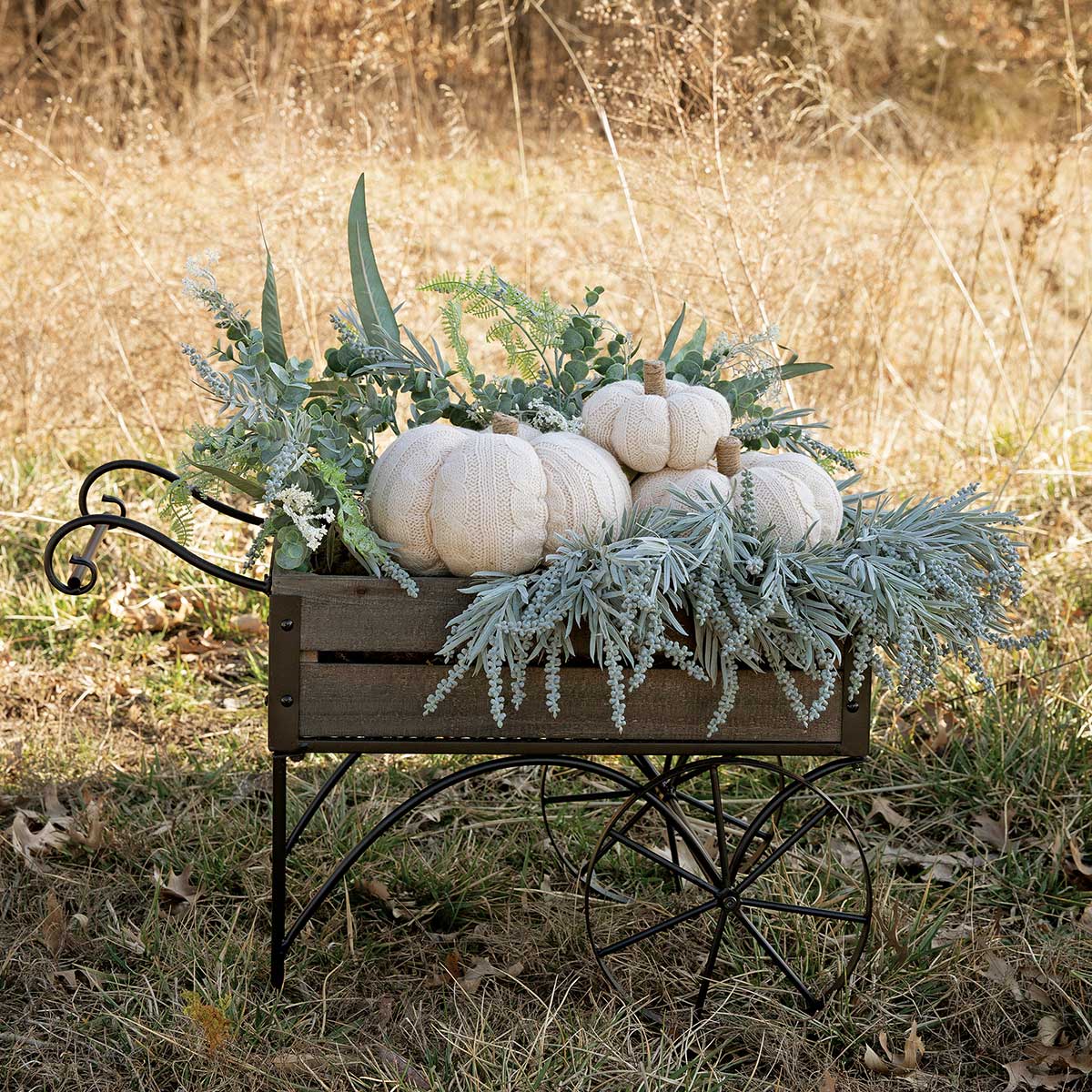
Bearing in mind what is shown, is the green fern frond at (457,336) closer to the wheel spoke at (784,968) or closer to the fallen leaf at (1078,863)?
the wheel spoke at (784,968)

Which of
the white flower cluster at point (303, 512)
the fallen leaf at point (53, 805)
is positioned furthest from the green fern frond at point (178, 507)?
the fallen leaf at point (53, 805)

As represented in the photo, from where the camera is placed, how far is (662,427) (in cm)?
162

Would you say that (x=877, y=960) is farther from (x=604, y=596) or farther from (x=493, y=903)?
(x=604, y=596)

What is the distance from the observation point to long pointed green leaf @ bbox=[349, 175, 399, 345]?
1.83 metres

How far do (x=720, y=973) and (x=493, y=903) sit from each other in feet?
1.45

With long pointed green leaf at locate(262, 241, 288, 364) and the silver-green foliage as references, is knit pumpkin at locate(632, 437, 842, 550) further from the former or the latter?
long pointed green leaf at locate(262, 241, 288, 364)

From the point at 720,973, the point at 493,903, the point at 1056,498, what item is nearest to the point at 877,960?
the point at 720,973

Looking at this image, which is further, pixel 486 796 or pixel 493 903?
pixel 486 796

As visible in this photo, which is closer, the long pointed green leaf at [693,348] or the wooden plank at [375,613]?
the wooden plank at [375,613]

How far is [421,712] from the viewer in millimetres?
1606

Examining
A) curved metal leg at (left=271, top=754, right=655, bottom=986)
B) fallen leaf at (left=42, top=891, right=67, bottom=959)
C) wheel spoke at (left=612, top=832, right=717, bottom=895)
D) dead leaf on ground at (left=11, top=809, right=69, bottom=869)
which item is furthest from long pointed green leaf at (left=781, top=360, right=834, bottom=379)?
dead leaf on ground at (left=11, top=809, right=69, bottom=869)

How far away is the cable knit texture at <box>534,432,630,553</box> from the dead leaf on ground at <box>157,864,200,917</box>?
106 centimetres

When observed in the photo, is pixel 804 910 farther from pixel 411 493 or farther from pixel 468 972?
pixel 411 493

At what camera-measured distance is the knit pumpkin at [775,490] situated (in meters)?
1.59
